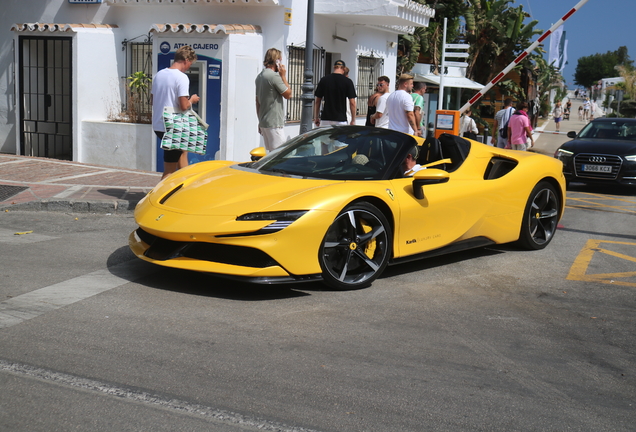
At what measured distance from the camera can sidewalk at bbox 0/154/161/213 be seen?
841 centimetres

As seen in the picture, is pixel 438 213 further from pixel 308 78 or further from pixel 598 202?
pixel 598 202

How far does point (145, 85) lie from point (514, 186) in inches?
325

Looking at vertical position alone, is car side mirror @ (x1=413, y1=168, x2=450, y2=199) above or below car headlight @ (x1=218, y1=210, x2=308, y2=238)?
above

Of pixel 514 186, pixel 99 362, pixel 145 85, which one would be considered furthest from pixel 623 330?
pixel 145 85

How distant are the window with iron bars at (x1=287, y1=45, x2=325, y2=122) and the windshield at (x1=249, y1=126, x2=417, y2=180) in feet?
24.2

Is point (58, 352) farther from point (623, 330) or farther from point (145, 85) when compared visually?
point (145, 85)

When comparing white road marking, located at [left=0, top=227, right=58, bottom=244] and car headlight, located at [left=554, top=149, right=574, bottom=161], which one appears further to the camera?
car headlight, located at [left=554, top=149, right=574, bottom=161]

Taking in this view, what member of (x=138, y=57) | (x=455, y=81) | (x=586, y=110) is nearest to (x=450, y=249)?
(x=138, y=57)

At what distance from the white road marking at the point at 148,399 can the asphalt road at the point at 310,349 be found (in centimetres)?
1

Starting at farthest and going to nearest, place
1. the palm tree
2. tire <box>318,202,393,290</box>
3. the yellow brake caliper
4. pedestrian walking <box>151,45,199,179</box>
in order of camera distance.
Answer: the palm tree → pedestrian walking <box>151,45,199,179</box> → the yellow brake caliper → tire <box>318,202,393,290</box>

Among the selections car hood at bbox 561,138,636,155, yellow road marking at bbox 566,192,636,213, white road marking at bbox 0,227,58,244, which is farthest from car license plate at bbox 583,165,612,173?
white road marking at bbox 0,227,58,244

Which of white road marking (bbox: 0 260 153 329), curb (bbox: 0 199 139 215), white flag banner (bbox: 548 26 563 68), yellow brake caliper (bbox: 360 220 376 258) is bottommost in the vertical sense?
white road marking (bbox: 0 260 153 329)

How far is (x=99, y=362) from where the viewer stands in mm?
3715

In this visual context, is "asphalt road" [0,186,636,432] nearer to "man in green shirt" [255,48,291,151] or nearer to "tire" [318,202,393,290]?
"tire" [318,202,393,290]
